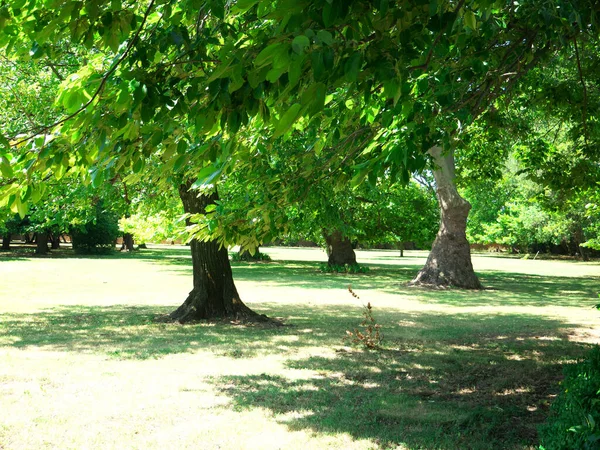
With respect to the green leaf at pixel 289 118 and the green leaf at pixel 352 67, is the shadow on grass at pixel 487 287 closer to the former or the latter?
the green leaf at pixel 352 67

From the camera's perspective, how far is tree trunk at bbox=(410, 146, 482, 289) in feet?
69.2

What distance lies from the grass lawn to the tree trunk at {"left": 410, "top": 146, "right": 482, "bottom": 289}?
5.69m

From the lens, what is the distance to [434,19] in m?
3.06

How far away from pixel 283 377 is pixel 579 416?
167 inches

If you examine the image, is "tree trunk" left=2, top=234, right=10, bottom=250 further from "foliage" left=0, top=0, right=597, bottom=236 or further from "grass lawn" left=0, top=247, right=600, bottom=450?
"foliage" left=0, top=0, right=597, bottom=236

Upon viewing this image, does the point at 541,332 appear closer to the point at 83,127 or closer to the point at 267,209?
the point at 267,209

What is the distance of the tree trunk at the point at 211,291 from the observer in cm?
1243

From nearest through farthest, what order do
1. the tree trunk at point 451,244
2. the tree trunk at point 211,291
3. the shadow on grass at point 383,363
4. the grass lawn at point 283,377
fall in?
the grass lawn at point 283,377 < the shadow on grass at point 383,363 < the tree trunk at point 211,291 < the tree trunk at point 451,244

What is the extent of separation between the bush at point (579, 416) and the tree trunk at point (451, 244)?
54.1 ft

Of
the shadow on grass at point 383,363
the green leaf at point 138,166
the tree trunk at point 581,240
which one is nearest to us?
the green leaf at point 138,166

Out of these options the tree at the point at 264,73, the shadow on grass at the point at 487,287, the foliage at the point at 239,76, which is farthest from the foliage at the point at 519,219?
the foliage at the point at 239,76

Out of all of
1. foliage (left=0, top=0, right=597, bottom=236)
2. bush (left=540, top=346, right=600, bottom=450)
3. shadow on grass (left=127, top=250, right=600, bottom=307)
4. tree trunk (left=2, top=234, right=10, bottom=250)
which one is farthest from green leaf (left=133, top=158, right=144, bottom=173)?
tree trunk (left=2, top=234, right=10, bottom=250)

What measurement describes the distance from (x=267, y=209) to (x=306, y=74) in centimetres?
289

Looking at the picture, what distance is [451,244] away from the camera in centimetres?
2139
